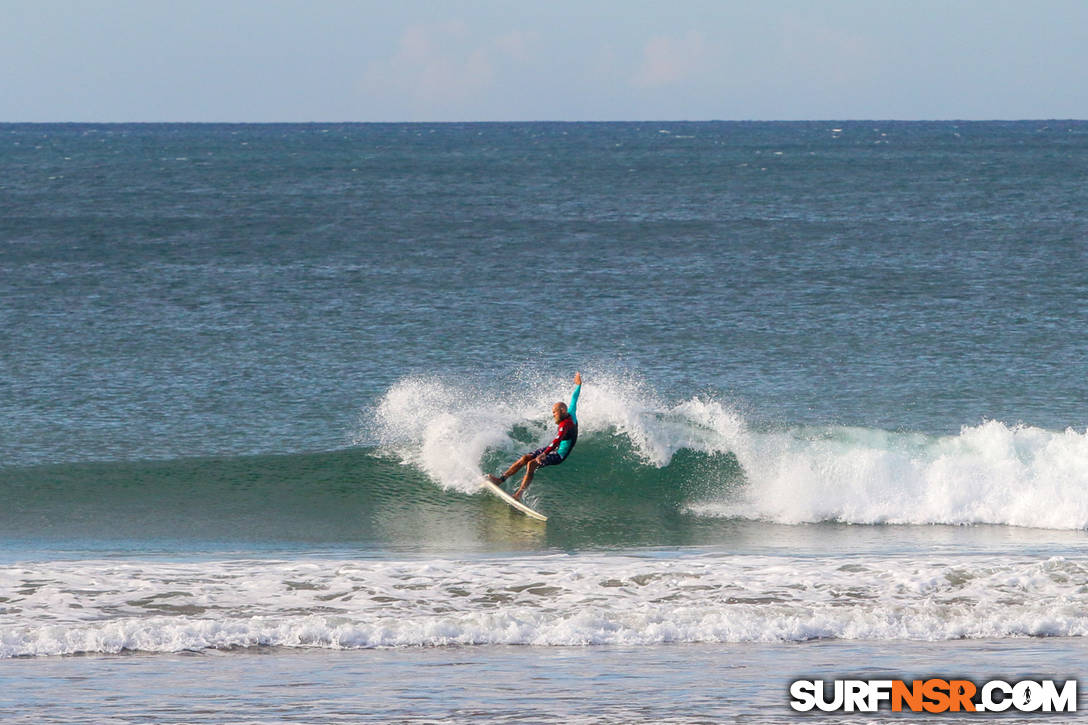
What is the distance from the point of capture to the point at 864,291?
38.0m

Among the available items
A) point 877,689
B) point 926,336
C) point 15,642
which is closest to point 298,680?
point 15,642

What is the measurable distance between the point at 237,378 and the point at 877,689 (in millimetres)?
18456

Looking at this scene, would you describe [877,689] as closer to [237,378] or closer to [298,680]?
[298,680]

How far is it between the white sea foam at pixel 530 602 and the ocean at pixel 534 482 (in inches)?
2.0

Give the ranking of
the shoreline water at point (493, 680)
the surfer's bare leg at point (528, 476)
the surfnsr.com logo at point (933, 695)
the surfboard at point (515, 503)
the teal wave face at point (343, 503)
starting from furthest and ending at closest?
the surfboard at point (515, 503) → the surfer's bare leg at point (528, 476) → the teal wave face at point (343, 503) → the surfnsr.com logo at point (933, 695) → the shoreline water at point (493, 680)

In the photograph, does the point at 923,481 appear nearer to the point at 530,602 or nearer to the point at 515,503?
the point at 515,503

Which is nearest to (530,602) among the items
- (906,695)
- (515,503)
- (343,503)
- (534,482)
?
(906,695)

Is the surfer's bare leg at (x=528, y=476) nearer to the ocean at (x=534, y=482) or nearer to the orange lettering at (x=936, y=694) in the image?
the ocean at (x=534, y=482)

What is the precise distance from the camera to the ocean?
34.3 ft

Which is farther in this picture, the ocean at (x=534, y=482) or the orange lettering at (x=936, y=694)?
the ocean at (x=534, y=482)

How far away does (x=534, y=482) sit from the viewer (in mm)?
19188

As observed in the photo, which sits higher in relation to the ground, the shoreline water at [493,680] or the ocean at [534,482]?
the ocean at [534,482]

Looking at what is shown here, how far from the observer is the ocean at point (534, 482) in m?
10.5

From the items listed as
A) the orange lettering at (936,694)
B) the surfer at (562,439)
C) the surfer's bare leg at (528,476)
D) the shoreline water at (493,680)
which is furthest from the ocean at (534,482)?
the surfer at (562,439)
